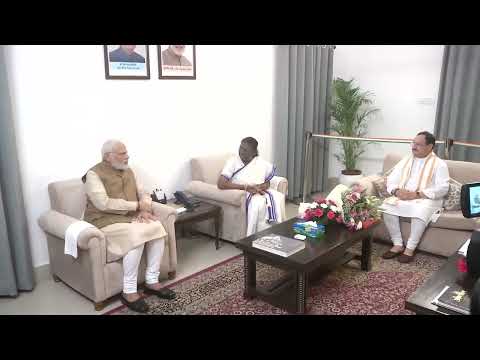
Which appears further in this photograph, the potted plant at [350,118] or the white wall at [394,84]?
the potted plant at [350,118]

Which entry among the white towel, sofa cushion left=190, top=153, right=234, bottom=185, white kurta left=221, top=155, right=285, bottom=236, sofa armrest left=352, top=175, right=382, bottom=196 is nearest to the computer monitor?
sofa armrest left=352, top=175, right=382, bottom=196

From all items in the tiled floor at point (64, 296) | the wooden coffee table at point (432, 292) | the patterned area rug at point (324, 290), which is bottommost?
the tiled floor at point (64, 296)

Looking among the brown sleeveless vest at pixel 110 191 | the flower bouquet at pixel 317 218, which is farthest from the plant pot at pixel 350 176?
the brown sleeveless vest at pixel 110 191

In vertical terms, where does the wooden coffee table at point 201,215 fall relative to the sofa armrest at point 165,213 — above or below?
below

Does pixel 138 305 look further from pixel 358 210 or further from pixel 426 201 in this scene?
pixel 426 201

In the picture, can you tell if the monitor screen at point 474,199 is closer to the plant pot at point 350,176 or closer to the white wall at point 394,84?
the white wall at point 394,84

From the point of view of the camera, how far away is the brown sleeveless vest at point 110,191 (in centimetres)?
261

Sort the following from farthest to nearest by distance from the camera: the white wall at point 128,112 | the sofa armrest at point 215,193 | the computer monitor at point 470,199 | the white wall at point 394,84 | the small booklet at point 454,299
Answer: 1. the white wall at point 394,84
2. the sofa armrest at point 215,193
3. the white wall at point 128,112
4. the computer monitor at point 470,199
5. the small booklet at point 454,299

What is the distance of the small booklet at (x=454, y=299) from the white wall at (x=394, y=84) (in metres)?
3.48

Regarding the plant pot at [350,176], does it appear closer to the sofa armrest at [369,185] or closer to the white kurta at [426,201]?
the sofa armrest at [369,185]

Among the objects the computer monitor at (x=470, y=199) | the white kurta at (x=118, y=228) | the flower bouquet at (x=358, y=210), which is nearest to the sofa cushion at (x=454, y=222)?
the flower bouquet at (x=358, y=210)

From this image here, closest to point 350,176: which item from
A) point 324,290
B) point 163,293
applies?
point 324,290

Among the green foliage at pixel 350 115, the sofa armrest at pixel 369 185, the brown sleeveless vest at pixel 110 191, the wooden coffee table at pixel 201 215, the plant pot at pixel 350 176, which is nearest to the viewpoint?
the brown sleeveless vest at pixel 110 191

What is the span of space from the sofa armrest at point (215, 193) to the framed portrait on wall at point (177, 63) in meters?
0.99
